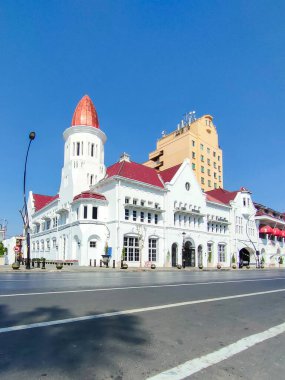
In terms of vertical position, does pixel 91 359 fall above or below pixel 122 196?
below


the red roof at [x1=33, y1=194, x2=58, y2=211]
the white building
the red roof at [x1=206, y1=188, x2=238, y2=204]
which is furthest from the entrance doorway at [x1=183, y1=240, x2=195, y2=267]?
the red roof at [x1=33, y1=194, x2=58, y2=211]

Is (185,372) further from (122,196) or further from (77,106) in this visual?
(77,106)

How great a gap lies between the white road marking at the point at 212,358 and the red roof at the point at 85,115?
1917 inches

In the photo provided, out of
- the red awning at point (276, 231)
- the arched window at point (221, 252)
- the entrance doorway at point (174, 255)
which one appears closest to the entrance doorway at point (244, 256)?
the arched window at point (221, 252)

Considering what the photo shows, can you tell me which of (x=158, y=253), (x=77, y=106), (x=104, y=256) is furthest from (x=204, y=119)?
(x=104, y=256)

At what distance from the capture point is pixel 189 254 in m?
50.5

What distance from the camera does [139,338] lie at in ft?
15.8

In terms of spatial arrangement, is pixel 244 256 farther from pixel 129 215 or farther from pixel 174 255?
pixel 129 215

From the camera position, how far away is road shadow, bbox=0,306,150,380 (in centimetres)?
344

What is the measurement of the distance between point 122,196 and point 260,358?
38.4m

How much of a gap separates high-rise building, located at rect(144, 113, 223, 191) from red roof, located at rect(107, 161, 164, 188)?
93.9 ft

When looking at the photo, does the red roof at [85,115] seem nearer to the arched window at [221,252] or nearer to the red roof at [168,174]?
the red roof at [168,174]

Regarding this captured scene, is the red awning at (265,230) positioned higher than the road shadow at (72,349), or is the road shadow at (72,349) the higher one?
the red awning at (265,230)

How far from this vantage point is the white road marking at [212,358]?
3.46 metres
